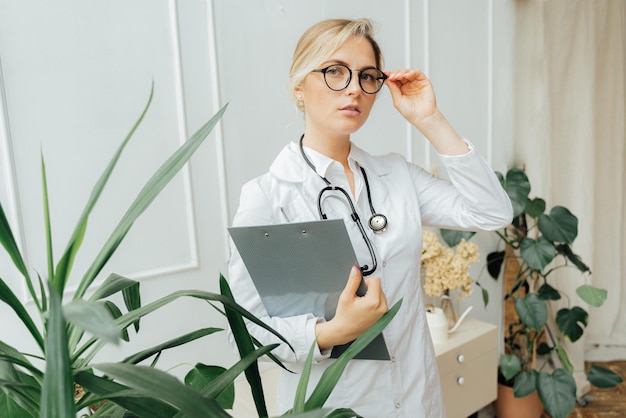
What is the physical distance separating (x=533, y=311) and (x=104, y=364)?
1.97m

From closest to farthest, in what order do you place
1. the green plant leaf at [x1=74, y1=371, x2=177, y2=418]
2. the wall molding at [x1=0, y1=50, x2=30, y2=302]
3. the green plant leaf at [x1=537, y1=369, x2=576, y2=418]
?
the green plant leaf at [x1=74, y1=371, x2=177, y2=418] → the wall molding at [x1=0, y1=50, x2=30, y2=302] → the green plant leaf at [x1=537, y1=369, x2=576, y2=418]

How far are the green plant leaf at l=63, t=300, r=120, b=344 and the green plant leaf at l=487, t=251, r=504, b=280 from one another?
7.50 ft

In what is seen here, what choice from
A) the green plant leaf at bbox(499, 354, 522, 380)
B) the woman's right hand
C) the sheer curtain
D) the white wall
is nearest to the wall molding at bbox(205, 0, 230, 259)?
the white wall

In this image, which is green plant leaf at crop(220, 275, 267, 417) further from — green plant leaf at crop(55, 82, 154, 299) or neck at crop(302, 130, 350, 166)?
neck at crop(302, 130, 350, 166)

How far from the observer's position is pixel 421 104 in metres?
1.01

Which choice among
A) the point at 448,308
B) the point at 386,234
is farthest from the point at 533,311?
the point at 386,234

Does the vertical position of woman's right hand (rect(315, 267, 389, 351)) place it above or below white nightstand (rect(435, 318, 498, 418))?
above

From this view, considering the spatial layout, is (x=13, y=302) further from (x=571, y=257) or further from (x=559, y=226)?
(x=571, y=257)

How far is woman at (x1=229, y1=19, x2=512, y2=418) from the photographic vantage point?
91 cm

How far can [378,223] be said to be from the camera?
0.97m

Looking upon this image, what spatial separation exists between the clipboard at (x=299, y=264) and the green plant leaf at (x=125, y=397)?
0.34 meters

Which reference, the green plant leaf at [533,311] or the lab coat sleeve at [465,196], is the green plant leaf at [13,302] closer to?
the lab coat sleeve at [465,196]

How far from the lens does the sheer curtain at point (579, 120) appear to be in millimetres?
2332

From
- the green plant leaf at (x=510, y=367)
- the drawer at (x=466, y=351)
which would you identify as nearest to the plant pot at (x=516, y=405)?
the green plant leaf at (x=510, y=367)
